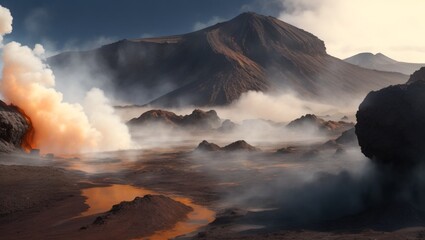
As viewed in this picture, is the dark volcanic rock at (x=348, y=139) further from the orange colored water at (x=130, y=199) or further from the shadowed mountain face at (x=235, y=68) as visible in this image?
the shadowed mountain face at (x=235, y=68)

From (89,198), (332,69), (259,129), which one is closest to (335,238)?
(89,198)

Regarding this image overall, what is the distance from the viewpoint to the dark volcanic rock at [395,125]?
72.1ft

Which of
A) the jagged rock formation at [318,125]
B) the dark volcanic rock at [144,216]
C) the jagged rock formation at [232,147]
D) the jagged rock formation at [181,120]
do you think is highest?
the jagged rock formation at [181,120]

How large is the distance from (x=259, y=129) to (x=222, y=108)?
154 feet

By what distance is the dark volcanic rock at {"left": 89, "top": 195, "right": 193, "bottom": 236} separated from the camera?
70.3ft

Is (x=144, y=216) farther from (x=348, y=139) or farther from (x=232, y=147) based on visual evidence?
(x=348, y=139)

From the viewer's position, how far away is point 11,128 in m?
45.2

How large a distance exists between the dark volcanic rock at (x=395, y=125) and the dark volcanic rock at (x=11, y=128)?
3528 centimetres

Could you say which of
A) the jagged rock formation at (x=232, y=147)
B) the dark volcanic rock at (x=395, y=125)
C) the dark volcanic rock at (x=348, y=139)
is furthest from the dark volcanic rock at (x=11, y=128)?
the dark volcanic rock at (x=348, y=139)

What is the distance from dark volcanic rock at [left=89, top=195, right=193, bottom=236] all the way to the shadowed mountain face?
112 metres

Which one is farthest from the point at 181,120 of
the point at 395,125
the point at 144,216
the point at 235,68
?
the point at 395,125

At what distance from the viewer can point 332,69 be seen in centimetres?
16988

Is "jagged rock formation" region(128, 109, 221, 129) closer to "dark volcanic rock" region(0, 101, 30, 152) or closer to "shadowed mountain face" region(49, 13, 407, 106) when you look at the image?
"shadowed mountain face" region(49, 13, 407, 106)

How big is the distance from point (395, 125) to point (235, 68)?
13100 centimetres
